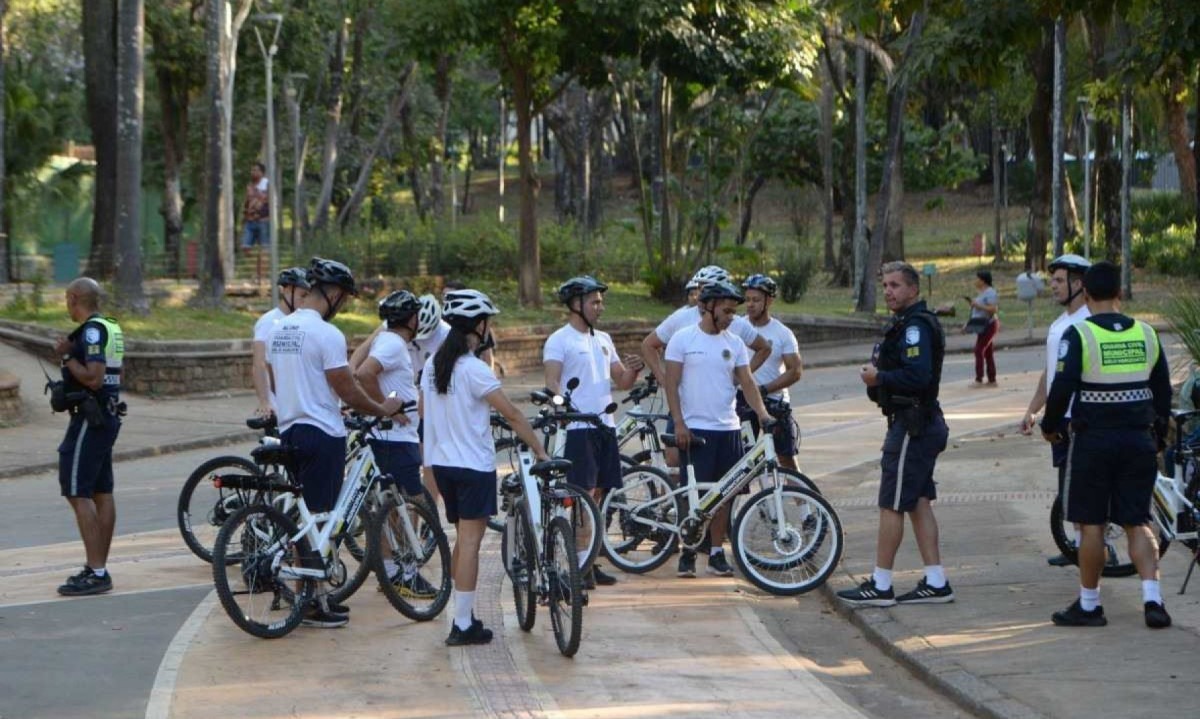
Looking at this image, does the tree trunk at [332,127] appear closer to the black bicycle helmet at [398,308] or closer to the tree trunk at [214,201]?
the tree trunk at [214,201]

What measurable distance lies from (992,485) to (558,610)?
691 cm

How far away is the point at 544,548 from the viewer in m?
9.04

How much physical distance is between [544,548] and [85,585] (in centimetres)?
314

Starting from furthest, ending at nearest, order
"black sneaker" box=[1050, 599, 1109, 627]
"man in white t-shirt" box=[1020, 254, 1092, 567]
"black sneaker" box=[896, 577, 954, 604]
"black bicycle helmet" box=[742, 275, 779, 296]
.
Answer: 1. "black bicycle helmet" box=[742, 275, 779, 296]
2. "man in white t-shirt" box=[1020, 254, 1092, 567]
3. "black sneaker" box=[896, 577, 954, 604]
4. "black sneaker" box=[1050, 599, 1109, 627]

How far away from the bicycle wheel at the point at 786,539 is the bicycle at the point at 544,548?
1.65 meters

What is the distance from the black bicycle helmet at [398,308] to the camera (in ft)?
34.9

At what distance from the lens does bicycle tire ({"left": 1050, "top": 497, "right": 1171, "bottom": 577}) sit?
34.6 ft

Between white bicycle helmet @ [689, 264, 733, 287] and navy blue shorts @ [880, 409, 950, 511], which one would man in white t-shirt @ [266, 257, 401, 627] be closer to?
white bicycle helmet @ [689, 264, 733, 287]

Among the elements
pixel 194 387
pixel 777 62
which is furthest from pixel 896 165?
pixel 194 387

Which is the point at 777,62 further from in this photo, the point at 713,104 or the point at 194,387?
the point at 194,387

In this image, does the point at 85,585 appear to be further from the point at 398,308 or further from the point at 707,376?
the point at 707,376

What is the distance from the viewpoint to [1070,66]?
1895 inches

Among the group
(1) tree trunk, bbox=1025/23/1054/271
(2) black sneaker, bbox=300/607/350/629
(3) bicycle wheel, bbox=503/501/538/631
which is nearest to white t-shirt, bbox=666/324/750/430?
(3) bicycle wheel, bbox=503/501/538/631

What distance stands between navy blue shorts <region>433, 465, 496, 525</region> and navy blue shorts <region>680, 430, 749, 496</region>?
8.08 feet
